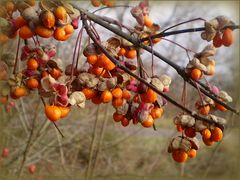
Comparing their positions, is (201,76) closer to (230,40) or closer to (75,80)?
(230,40)

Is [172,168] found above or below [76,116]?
below

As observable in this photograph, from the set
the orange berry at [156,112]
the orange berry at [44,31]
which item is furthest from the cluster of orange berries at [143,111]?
the orange berry at [44,31]

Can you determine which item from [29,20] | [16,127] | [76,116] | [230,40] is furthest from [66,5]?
[76,116]

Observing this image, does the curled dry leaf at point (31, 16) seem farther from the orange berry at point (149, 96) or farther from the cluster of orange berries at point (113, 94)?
the orange berry at point (149, 96)

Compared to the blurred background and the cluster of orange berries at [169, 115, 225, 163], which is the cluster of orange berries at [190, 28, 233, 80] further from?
the blurred background

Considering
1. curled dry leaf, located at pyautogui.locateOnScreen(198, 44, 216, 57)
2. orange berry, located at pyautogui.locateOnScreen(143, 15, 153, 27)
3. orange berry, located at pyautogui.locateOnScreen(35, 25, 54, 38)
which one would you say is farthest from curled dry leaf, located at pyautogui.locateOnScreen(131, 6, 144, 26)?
orange berry, located at pyautogui.locateOnScreen(35, 25, 54, 38)
